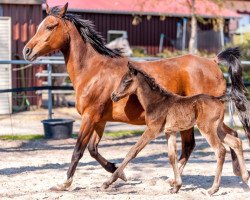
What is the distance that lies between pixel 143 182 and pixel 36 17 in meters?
11.2

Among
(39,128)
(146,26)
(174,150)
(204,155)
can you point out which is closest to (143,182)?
(174,150)

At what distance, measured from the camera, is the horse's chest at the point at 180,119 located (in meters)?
7.20

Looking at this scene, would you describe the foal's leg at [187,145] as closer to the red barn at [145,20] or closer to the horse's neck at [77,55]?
the horse's neck at [77,55]

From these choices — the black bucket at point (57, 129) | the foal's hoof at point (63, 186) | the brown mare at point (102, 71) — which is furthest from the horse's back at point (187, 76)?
the black bucket at point (57, 129)

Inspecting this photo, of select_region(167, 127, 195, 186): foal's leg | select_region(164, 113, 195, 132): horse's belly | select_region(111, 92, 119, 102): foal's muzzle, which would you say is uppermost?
select_region(111, 92, 119, 102): foal's muzzle

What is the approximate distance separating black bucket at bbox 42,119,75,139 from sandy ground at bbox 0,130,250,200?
0.78 feet

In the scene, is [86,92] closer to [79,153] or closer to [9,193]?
[79,153]

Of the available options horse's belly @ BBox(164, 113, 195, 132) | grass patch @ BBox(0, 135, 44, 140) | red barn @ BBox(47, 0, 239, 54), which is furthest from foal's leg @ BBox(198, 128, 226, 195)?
red barn @ BBox(47, 0, 239, 54)

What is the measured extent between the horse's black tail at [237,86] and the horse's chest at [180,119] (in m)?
0.70

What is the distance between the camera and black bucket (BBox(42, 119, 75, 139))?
487 inches

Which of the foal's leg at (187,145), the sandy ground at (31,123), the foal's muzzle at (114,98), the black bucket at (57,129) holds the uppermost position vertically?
the foal's muzzle at (114,98)

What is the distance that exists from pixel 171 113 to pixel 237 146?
0.95 m

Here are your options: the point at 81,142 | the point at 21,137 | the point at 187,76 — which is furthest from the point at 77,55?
the point at 21,137

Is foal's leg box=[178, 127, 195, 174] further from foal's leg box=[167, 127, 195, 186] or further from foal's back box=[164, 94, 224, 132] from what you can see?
foal's back box=[164, 94, 224, 132]
